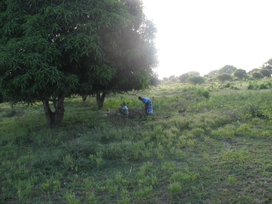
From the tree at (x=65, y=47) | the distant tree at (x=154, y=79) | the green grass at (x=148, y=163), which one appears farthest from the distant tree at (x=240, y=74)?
the tree at (x=65, y=47)

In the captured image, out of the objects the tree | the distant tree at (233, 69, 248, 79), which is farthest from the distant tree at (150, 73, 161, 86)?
the distant tree at (233, 69, 248, 79)

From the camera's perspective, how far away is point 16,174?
5348 millimetres

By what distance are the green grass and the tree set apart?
5.68ft

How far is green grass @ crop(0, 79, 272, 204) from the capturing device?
4246 millimetres

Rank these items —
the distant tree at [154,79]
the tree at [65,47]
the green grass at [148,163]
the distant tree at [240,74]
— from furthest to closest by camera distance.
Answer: the distant tree at [240,74] < the distant tree at [154,79] < the tree at [65,47] < the green grass at [148,163]

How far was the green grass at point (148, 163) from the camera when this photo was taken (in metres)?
4.25

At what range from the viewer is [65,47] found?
7.58 metres

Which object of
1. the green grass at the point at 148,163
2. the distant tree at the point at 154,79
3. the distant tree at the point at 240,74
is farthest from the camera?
the distant tree at the point at 240,74

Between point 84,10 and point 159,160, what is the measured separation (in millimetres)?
5215

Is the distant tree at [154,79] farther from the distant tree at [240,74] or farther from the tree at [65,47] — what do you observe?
the distant tree at [240,74]

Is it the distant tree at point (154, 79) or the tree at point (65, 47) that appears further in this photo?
the distant tree at point (154, 79)

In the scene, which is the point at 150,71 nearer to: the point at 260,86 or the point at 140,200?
the point at 140,200

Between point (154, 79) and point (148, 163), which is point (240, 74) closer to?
point (154, 79)

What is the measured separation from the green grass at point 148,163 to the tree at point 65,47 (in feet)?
5.68
